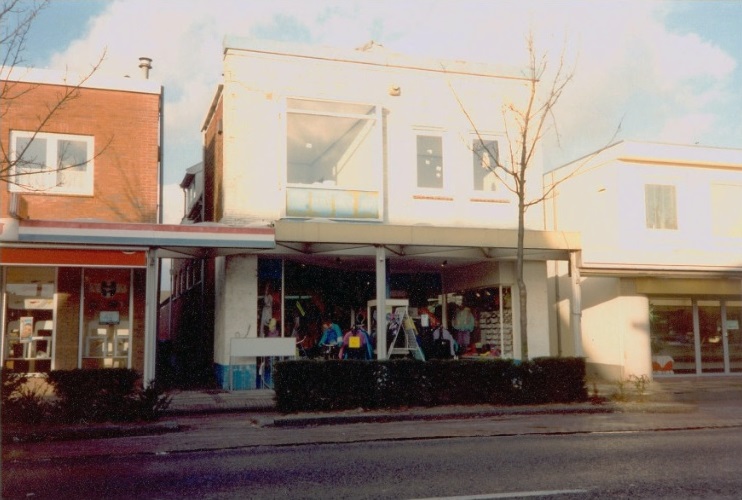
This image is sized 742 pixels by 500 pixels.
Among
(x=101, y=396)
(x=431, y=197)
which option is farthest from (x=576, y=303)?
(x=101, y=396)

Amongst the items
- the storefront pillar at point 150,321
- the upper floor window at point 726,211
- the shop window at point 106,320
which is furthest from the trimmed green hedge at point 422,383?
the upper floor window at point 726,211

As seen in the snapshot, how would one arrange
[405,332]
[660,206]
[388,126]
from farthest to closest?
[660,206], [388,126], [405,332]

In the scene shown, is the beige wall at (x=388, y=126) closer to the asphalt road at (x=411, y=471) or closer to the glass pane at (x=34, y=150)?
the glass pane at (x=34, y=150)

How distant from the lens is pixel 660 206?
2133 cm

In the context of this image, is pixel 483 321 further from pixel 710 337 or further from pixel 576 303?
pixel 710 337

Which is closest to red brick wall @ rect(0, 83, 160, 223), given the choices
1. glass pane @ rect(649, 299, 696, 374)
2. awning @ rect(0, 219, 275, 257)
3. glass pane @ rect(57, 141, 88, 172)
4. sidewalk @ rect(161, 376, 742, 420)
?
glass pane @ rect(57, 141, 88, 172)

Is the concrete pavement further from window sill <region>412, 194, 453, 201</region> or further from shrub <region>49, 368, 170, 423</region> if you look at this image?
window sill <region>412, 194, 453, 201</region>

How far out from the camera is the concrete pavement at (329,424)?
10.5 metres

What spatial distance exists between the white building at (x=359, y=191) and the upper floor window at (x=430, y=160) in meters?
0.03

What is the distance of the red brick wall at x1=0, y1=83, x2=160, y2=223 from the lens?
54.4 ft

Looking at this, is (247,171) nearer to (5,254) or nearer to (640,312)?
(5,254)

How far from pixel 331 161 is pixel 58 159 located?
6.21m

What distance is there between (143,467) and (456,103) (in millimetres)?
13410

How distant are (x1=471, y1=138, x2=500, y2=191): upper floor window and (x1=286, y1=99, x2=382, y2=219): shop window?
8.83ft
